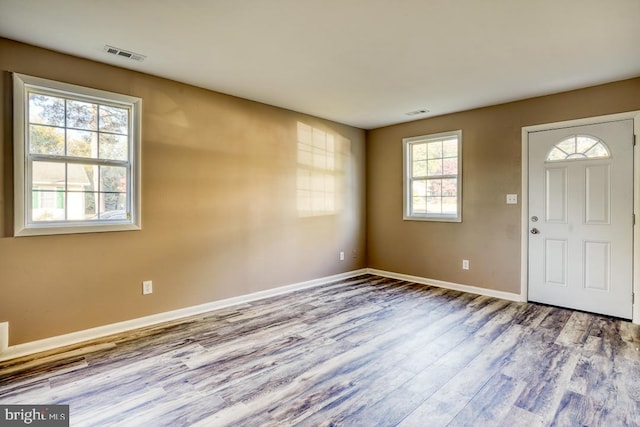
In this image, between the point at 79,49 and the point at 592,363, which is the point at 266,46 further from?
the point at 592,363

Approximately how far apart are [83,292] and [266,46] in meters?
2.66

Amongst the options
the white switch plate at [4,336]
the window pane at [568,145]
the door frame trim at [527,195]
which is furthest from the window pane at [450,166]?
the white switch plate at [4,336]

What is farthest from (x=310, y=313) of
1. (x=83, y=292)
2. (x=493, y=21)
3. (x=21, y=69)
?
(x=21, y=69)

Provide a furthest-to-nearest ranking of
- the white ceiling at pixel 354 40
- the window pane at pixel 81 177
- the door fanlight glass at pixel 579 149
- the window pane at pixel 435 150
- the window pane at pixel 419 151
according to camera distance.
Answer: the window pane at pixel 419 151, the window pane at pixel 435 150, the door fanlight glass at pixel 579 149, the window pane at pixel 81 177, the white ceiling at pixel 354 40

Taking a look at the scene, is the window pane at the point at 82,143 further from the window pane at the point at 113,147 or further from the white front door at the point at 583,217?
the white front door at the point at 583,217

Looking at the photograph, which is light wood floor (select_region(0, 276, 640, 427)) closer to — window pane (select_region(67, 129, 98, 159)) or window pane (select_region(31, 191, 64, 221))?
window pane (select_region(31, 191, 64, 221))

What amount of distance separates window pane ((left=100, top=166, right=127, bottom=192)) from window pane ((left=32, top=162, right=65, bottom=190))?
296 mm

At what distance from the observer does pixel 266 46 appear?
8.97ft

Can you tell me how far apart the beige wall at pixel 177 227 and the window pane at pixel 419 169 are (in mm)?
1447

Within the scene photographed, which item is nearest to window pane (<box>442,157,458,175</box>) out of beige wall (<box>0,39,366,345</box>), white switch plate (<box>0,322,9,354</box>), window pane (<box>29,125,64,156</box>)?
beige wall (<box>0,39,366,345</box>)

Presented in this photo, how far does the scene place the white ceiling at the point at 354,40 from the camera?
7.22 feet

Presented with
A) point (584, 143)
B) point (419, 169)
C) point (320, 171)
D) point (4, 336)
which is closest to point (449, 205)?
point (419, 169)

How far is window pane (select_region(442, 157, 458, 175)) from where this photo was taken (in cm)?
474

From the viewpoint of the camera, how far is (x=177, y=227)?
3.47 m
